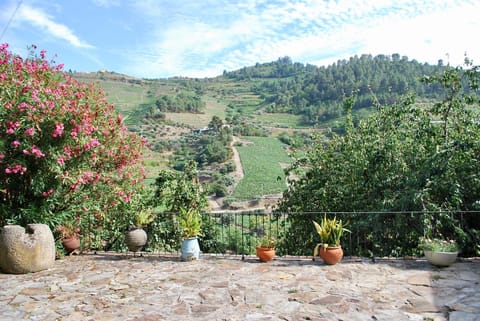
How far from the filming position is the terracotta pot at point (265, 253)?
6.23 meters

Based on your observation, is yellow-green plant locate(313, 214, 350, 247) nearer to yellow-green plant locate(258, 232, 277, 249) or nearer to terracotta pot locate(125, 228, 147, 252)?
yellow-green plant locate(258, 232, 277, 249)

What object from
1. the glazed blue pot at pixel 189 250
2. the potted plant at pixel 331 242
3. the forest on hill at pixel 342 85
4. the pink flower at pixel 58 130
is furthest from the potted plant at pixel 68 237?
the forest on hill at pixel 342 85

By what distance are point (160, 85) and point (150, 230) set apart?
7568cm

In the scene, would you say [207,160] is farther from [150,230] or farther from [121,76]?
[121,76]

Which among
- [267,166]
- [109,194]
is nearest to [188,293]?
[109,194]

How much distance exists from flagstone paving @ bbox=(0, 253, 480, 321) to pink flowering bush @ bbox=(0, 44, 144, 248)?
3.83 feet

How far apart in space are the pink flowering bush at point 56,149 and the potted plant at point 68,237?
199 millimetres

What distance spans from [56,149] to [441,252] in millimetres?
6331

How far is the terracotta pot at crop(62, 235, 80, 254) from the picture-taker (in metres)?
6.88

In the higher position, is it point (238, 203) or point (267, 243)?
point (267, 243)

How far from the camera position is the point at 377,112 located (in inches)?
346

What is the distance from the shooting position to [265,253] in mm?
6230

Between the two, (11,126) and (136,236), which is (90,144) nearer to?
(11,126)

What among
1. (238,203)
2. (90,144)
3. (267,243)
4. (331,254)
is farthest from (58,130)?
(238,203)
